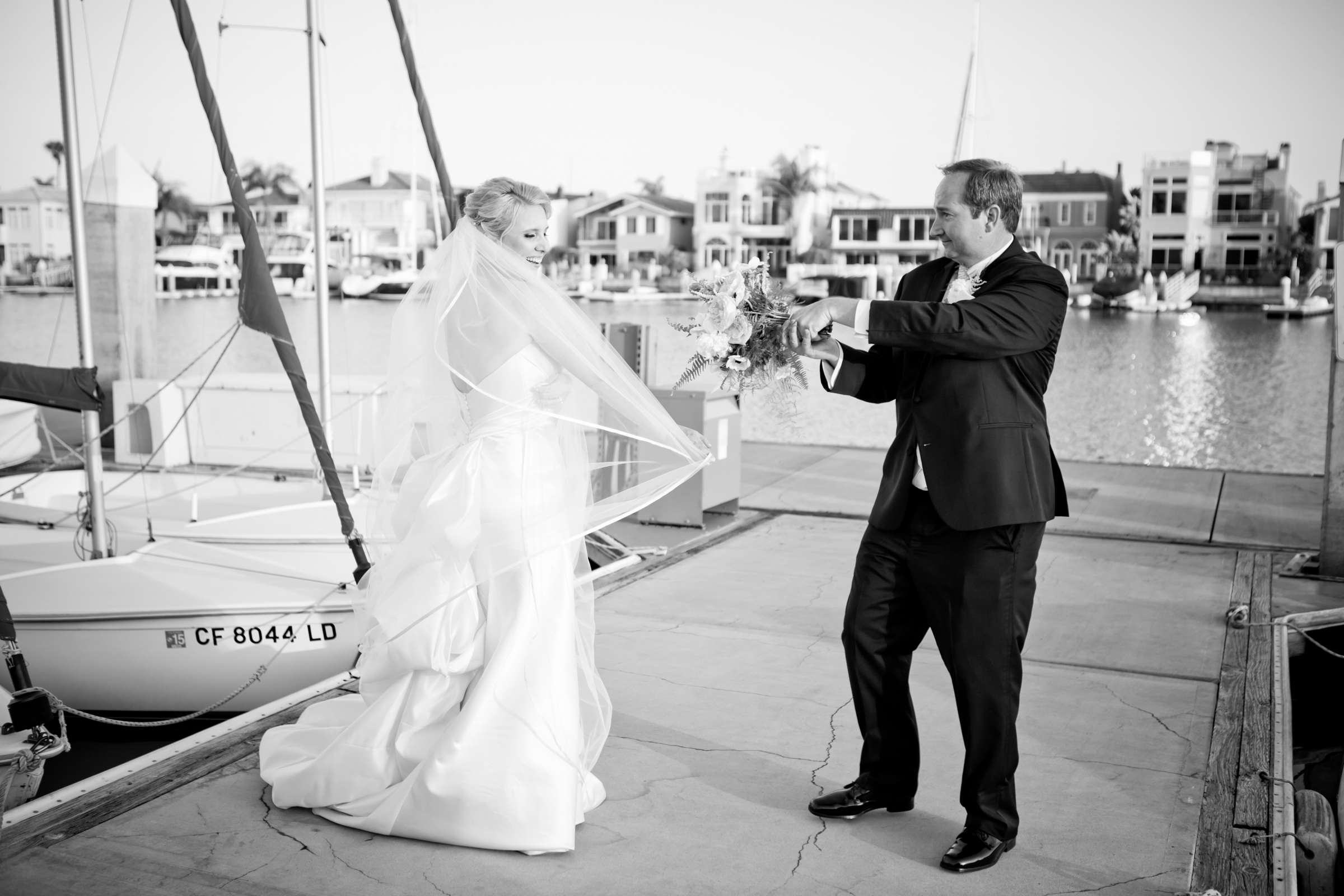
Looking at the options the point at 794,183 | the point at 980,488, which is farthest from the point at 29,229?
the point at 980,488

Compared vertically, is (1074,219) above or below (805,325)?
above

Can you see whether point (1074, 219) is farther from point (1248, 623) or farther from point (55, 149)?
point (1248, 623)

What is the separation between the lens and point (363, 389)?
11016 mm

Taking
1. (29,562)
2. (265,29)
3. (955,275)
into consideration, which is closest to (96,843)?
(955,275)

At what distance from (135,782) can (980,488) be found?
2959 mm

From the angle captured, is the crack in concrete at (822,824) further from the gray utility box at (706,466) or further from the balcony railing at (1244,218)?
the balcony railing at (1244,218)

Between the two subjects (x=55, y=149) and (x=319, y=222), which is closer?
(x=319, y=222)

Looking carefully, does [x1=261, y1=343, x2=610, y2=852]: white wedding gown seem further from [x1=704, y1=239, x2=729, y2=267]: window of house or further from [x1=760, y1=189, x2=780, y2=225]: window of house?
[x1=760, y1=189, x2=780, y2=225]: window of house

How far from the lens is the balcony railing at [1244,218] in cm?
7856

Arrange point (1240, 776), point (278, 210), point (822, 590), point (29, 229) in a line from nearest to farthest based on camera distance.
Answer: point (1240, 776) < point (822, 590) < point (29, 229) < point (278, 210)

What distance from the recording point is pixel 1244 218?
78.9m

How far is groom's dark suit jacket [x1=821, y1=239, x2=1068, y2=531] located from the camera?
3254 mm

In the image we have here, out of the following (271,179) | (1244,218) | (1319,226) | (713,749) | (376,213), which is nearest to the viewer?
(713,749)

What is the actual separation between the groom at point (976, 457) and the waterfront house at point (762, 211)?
7750 centimetres
